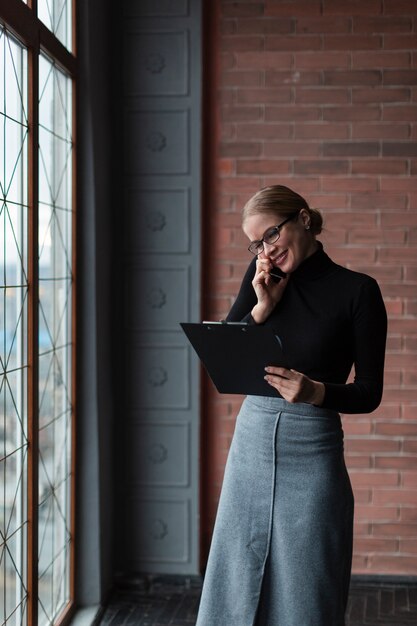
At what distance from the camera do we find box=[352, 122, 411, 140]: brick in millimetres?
3896

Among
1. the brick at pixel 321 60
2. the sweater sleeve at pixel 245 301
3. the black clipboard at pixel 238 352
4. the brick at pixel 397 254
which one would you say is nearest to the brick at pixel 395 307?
the brick at pixel 397 254

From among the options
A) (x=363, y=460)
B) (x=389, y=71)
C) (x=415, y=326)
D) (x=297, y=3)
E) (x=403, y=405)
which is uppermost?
(x=297, y=3)

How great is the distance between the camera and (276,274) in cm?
237

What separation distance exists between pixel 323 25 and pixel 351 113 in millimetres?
432

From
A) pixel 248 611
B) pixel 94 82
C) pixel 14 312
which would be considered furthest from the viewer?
pixel 94 82

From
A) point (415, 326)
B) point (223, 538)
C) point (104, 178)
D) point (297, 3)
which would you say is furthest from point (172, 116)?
point (223, 538)

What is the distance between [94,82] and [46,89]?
54 cm

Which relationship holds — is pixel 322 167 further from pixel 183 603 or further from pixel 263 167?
pixel 183 603

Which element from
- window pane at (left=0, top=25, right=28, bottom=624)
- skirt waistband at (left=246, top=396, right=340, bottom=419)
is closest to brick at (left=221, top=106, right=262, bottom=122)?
window pane at (left=0, top=25, right=28, bottom=624)

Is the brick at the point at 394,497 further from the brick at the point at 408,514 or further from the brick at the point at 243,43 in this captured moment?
the brick at the point at 243,43

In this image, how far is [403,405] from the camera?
3.96m

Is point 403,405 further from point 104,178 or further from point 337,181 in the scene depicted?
point 104,178

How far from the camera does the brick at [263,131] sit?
12.9 feet

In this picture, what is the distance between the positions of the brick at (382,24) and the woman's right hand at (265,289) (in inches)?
79.0
